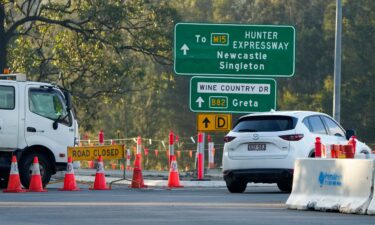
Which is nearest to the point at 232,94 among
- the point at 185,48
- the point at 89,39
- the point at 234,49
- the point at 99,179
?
the point at 234,49

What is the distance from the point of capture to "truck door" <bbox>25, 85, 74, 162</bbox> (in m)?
25.7

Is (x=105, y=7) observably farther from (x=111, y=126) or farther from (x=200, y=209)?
(x=111, y=126)

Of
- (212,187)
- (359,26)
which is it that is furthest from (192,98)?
(359,26)

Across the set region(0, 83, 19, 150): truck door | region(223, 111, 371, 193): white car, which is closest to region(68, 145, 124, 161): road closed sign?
region(0, 83, 19, 150): truck door

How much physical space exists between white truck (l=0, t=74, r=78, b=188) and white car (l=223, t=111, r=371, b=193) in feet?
13.0

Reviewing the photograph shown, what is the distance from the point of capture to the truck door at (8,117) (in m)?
25.4

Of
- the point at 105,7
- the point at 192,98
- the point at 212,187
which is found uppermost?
the point at 105,7

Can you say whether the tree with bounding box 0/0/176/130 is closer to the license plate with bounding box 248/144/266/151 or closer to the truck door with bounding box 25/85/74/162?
the truck door with bounding box 25/85/74/162

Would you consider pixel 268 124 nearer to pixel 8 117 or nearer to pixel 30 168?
pixel 30 168

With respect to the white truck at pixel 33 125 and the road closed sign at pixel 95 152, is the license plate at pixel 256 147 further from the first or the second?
the white truck at pixel 33 125

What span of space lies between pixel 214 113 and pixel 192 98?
70 centimetres

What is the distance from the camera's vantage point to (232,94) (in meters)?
30.3

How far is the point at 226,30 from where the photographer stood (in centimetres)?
3069

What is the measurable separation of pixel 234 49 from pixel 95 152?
19.0 ft
